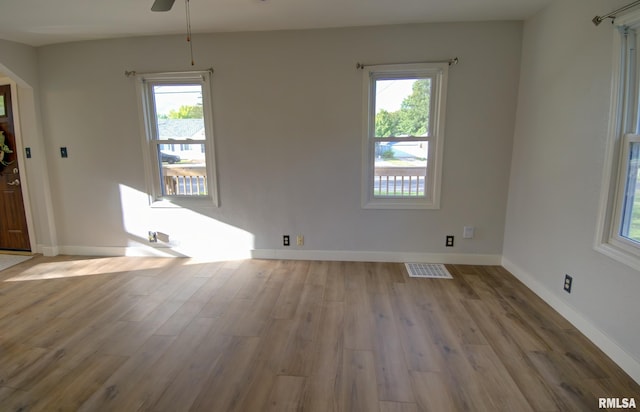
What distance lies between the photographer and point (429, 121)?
3270 mm

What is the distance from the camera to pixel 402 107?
3279 millimetres

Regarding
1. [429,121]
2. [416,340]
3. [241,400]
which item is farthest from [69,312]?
[429,121]

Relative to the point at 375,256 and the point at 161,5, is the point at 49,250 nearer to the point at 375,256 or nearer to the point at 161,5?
the point at 161,5

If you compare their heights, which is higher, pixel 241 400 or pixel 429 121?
pixel 429 121

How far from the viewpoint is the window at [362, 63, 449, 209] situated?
10.5 ft

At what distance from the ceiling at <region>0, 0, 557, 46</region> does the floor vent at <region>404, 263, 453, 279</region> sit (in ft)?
8.26

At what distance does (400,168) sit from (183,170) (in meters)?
2.56

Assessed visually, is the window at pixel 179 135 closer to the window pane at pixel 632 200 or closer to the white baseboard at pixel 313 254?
the white baseboard at pixel 313 254

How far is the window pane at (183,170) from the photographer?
3.60 m

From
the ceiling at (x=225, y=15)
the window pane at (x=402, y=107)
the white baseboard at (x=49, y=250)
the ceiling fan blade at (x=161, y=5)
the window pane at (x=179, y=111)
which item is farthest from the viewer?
the white baseboard at (x=49, y=250)

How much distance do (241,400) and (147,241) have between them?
284cm

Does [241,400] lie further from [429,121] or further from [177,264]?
[429,121]

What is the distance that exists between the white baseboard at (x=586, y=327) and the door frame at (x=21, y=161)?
18.8 feet

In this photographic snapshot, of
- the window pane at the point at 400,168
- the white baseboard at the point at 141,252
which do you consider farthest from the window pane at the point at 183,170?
the window pane at the point at 400,168
